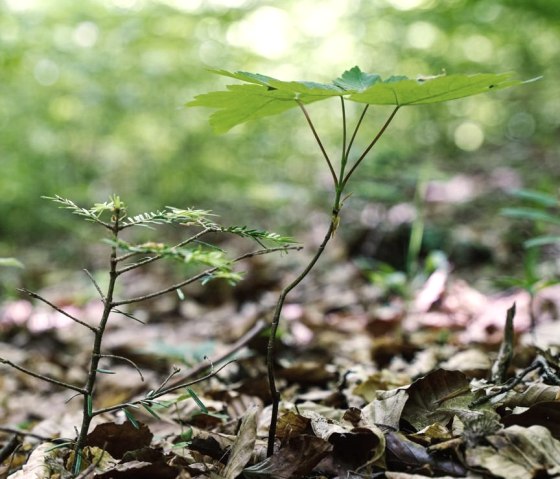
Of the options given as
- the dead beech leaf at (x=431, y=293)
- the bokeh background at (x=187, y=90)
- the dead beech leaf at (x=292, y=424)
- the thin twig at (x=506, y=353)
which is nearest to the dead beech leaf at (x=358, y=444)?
the dead beech leaf at (x=292, y=424)

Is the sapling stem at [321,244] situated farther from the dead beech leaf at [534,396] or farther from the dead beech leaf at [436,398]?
the dead beech leaf at [534,396]

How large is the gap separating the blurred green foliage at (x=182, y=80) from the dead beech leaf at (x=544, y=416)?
4.44 metres

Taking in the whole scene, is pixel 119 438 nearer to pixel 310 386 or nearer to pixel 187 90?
pixel 310 386

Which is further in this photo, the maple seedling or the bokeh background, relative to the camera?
the bokeh background

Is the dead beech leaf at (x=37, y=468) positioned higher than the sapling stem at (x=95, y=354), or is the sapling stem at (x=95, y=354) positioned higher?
the sapling stem at (x=95, y=354)

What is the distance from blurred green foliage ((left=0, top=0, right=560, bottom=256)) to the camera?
6324mm

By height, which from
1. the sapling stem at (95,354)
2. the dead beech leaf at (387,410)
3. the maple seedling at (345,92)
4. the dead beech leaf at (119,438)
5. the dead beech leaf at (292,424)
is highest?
the maple seedling at (345,92)

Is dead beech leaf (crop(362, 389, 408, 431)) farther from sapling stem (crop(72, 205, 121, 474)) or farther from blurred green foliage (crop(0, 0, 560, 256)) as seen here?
blurred green foliage (crop(0, 0, 560, 256))

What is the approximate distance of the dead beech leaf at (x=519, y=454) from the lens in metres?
0.96

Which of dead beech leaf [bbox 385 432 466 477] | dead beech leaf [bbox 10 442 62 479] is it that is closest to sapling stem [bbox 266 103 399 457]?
dead beech leaf [bbox 385 432 466 477]

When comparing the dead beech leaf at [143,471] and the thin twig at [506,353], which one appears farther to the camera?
the thin twig at [506,353]

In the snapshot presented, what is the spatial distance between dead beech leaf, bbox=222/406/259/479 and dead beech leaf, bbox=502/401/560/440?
572mm

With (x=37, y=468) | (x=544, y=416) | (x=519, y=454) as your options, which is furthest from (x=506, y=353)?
(x=37, y=468)

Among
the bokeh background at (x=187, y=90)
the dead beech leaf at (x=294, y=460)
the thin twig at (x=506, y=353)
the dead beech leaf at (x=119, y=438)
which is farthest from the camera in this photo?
the bokeh background at (x=187, y=90)
